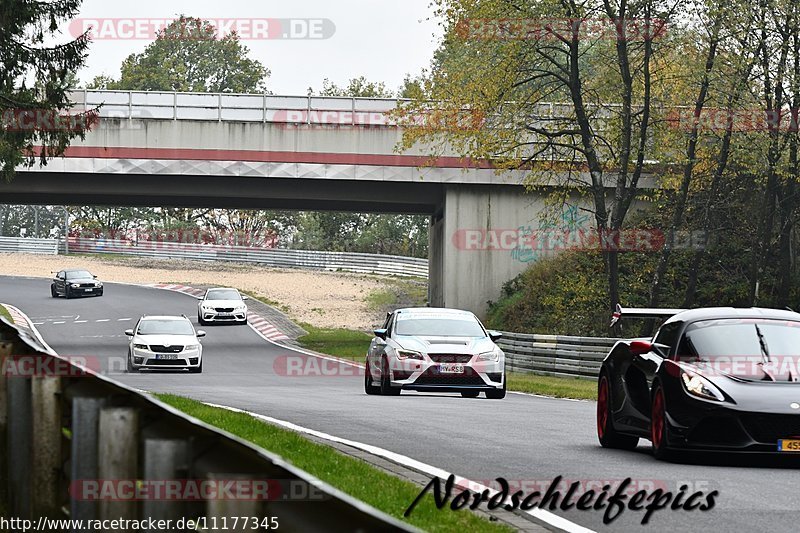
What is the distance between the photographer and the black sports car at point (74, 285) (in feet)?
219

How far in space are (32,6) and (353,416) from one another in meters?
25.2

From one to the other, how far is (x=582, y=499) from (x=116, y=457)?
18.8ft

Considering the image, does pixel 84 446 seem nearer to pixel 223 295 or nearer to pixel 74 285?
pixel 223 295

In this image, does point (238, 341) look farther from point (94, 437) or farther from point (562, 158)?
point (94, 437)

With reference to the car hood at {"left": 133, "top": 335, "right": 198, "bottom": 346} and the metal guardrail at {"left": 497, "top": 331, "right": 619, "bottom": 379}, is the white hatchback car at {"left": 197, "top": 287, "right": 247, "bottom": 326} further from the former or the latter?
the car hood at {"left": 133, "top": 335, "right": 198, "bottom": 346}

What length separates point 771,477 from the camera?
1108cm

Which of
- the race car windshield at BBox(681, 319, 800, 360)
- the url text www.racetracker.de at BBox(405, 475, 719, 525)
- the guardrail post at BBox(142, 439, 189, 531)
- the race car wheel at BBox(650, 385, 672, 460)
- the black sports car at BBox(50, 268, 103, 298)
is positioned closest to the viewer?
the guardrail post at BBox(142, 439, 189, 531)

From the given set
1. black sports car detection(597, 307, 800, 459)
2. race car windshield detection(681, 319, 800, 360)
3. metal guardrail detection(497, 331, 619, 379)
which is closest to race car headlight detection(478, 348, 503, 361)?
black sports car detection(597, 307, 800, 459)

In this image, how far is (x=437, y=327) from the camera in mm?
22578

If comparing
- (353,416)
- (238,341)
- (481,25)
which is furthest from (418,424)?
(238,341)

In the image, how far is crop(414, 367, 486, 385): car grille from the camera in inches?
850

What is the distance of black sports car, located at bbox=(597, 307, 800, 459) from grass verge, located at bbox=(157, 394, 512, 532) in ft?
9.17

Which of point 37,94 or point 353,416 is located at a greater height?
point 37,94

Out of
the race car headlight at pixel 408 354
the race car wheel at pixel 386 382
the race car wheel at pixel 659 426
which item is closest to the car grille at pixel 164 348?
the race car wheel at pixel 386 382
